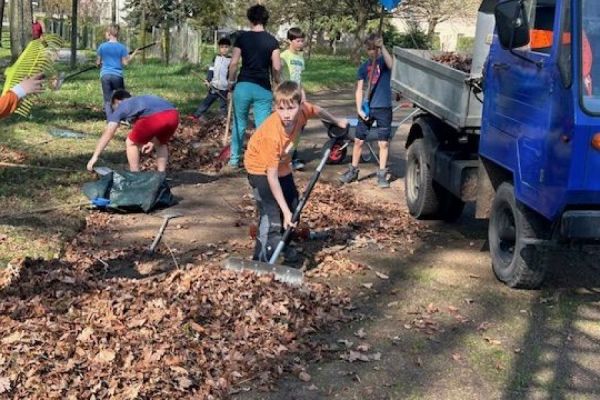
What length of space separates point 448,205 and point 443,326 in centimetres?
291

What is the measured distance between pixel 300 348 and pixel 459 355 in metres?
0.98

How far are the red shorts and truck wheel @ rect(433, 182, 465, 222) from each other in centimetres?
289

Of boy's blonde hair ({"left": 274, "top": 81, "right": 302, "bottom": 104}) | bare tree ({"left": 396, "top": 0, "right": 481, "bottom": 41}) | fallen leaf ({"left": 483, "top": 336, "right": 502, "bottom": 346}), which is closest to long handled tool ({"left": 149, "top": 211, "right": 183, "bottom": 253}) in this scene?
boy's blonde hair ({"left": 274, "top": 81, "right": 302, "bottom": 104})

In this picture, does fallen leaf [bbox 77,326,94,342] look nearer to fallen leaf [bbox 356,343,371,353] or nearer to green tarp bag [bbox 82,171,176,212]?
fallen leaf [bbox 356,343,371,353]

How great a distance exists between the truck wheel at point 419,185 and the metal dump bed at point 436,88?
0.48 meters

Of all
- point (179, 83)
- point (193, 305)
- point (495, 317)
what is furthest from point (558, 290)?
point (179, 83)

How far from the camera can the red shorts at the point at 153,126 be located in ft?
28.0

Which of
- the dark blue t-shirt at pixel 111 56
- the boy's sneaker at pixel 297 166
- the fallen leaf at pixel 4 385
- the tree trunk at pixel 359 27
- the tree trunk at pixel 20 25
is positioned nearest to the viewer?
the fallen leaf at pixel 4 385

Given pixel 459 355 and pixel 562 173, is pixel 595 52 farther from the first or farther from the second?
pixel 459 355

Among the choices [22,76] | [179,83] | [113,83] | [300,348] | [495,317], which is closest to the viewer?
[22,76]

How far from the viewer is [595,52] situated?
514cm

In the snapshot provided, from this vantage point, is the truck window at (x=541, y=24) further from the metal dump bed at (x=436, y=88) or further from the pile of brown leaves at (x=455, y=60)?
the pile of brown leaves at (x=455, y=60)

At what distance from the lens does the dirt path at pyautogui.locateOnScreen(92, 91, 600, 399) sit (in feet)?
14.9

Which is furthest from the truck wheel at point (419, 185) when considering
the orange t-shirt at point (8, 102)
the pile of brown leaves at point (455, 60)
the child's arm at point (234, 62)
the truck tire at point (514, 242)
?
the orange t-shirt at point (8, 102)
